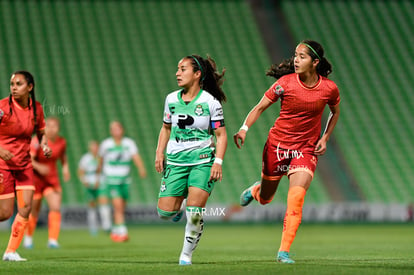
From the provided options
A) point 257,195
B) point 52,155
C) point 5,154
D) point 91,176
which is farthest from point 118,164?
point 5,154

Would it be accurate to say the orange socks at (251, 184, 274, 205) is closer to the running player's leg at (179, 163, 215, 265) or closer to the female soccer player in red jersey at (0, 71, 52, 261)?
the running player's leg at (179, 163, 215, 265)

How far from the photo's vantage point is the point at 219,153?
28.0 feet

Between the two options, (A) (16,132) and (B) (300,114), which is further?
(A) (16,132)

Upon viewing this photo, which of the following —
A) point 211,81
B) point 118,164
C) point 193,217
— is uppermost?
point 118,164

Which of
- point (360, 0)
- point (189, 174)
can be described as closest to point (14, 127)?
point (189, 174)

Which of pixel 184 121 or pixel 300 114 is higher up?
pixel 300 114

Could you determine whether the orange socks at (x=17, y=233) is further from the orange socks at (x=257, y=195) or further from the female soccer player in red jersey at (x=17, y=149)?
the orange socks at (x=257, y=195)

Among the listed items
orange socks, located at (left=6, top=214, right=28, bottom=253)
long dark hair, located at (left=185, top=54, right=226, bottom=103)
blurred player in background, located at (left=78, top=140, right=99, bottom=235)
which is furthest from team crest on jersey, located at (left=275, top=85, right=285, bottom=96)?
blurred player in background, located at (left=78, top=140, right=99, bottom=235)

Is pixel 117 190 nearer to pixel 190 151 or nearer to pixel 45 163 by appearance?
pixel 45 163

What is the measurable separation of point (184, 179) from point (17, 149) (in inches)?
86.2

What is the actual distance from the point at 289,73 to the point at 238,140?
1452mm

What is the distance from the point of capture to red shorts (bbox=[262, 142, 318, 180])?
9.04m

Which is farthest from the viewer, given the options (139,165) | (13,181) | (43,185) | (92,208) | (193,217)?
(92,208)

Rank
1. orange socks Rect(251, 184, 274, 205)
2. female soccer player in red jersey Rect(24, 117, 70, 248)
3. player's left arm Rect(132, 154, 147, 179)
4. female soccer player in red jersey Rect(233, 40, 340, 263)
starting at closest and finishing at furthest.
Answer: female soccer player in red jersey Rect(233, 40, 340, 263) → orange socks Rect(251, 184, 274, 205) → female soccer player in red jersey Rect(24, 117, 70, 248) → player's left arm Rect(132, 154, 147, 179)
